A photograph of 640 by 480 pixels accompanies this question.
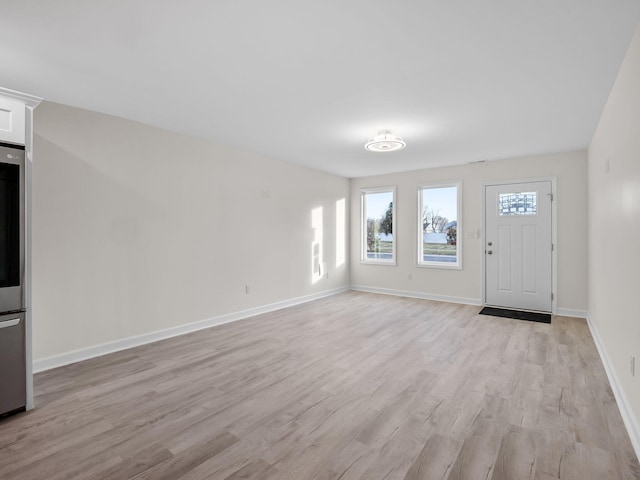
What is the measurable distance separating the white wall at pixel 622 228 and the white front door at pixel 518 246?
1.67 m

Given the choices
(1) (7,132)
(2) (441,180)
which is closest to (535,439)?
(1) (7,132)

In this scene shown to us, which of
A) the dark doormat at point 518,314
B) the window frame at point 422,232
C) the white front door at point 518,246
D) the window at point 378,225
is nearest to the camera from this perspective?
the dark doormat at point 518,314

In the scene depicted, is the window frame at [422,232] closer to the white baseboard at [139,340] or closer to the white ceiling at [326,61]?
the white ceiling at [326,61]

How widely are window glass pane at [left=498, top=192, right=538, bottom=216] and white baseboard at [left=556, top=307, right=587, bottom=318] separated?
152 centimetres

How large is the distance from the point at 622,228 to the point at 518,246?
303 centimetres

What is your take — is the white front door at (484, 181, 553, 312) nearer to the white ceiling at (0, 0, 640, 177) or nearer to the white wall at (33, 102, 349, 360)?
the white ceiling at (0, 0, 640, 177)

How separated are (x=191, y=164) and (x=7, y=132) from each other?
1.99 metres

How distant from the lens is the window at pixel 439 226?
584 centimetres

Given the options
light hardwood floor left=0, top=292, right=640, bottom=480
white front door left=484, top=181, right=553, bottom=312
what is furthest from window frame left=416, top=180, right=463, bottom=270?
light hardwood floor left=0, top=292, right=640, bottom=480

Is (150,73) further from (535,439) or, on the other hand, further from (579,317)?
(579,317)

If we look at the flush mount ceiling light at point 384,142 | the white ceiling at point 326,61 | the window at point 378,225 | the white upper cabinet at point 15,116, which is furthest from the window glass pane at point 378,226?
the white upper cabinet at point 15,116

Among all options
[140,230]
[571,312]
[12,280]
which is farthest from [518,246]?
[12,280]

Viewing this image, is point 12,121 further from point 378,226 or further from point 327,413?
point 378,226

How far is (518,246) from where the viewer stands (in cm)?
520
